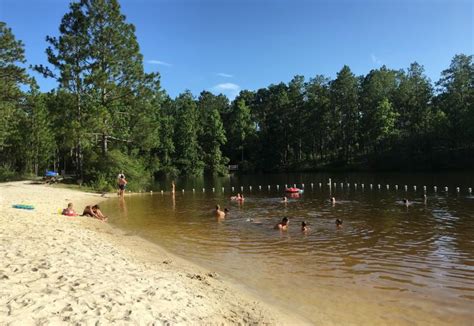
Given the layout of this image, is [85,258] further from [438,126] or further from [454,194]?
[438,126]

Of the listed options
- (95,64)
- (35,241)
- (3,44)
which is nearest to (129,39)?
(95,64)

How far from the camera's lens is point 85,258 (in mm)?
10922

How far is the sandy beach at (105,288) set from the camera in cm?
684

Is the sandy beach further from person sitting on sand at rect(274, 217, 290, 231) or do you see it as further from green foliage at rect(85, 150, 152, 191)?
green foliage at rect(85, 150, 152, 191)

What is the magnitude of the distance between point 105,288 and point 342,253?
8937 millimetres

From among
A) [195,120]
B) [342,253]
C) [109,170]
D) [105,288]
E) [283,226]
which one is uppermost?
[195,120]

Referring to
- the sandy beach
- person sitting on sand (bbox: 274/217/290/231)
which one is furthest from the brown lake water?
the sandy beach

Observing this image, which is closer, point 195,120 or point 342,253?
point 342,253

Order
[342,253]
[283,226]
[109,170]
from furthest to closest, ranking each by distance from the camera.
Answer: [109,170], [283,226], [342,253]

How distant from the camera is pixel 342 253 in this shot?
14.4 m

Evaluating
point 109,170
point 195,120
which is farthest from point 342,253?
point 195,120

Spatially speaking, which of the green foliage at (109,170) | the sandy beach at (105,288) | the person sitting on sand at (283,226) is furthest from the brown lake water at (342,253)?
the green foliage at (109,170)

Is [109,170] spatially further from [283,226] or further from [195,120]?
[195,120]

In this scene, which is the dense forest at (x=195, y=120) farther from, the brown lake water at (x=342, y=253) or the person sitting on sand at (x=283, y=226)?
the person sitting on sand at (x=283, y=226)
